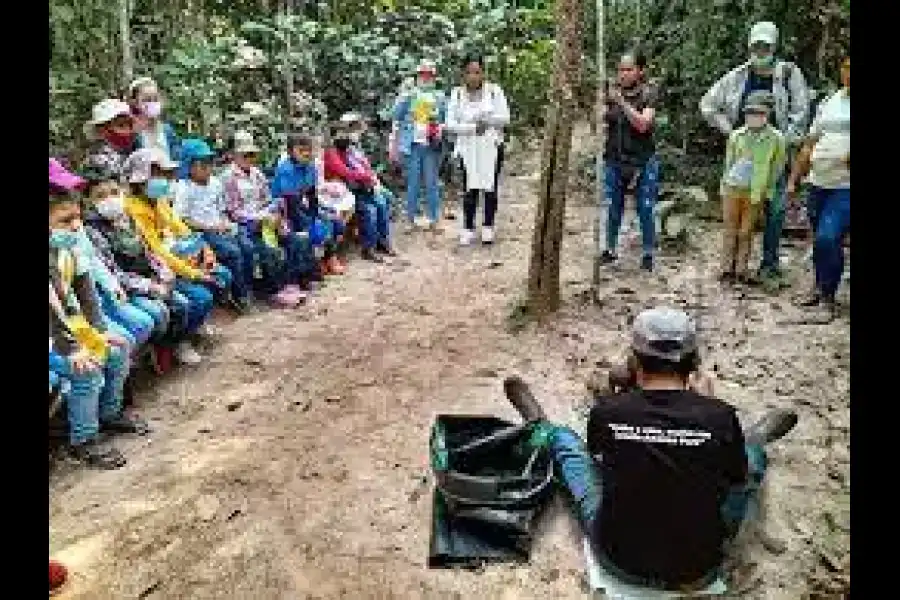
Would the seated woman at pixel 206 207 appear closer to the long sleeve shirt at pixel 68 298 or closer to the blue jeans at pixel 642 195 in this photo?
the long sleeve shirt at pixel 68 298

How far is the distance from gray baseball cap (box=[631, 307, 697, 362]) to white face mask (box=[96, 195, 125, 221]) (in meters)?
3.65

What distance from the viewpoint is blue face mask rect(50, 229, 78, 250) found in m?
4.86

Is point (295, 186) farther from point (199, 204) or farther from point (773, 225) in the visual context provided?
point (773, 225)

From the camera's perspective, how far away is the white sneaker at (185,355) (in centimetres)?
634

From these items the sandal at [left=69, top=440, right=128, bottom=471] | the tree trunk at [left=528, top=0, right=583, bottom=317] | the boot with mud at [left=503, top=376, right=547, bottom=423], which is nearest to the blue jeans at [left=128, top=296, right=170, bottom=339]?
the sandal at [left=69, top=440, right=128, bottom=471]

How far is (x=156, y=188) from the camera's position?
20.9ft

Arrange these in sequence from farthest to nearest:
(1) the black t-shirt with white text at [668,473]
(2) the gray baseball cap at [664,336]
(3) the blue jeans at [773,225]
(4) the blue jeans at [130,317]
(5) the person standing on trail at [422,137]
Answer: (5) the person standing on trail at [422,137]
(3) the blue jeans at [773,225]
(4) the blue jeans at [130,317]
(2) the gray baseball cap at [664,336]
(1) the black t-shirt with white text at [668,473]

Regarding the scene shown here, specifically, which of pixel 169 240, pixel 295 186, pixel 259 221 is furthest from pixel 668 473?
pixel 295 186

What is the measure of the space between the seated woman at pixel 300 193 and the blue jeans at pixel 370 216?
2.47 ft

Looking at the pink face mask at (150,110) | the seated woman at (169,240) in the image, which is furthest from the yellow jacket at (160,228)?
the pink face mask at (150,110)

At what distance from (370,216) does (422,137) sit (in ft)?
3.94

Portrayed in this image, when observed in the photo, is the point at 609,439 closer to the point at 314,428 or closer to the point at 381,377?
the point at 314,428
